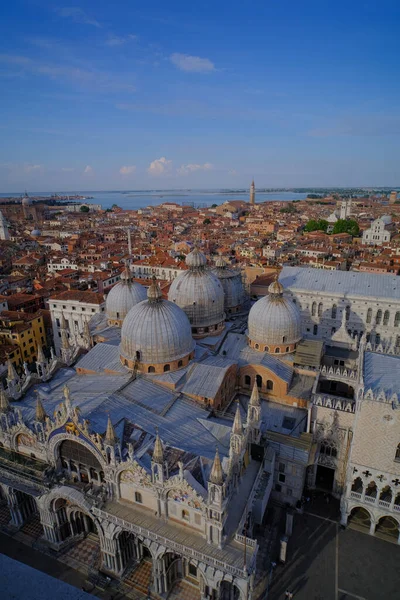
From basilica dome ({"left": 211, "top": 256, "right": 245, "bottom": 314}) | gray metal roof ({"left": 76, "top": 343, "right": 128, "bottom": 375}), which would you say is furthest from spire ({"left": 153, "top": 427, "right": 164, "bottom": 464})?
basilica dome ({"left": 211, "top": 256, "right": 245, "bottom": 314})

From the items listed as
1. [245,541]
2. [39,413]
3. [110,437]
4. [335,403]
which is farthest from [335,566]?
[39,413]

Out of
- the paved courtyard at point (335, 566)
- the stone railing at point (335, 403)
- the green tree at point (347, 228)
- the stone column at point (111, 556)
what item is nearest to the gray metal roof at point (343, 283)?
the stone railing at point (335, 403)

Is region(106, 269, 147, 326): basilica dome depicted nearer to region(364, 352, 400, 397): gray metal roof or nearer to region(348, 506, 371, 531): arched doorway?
region(364, 352, 400, 397): gray metal roof

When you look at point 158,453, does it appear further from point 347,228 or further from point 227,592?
point 347,228

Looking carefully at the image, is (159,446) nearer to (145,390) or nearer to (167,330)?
(145,390)

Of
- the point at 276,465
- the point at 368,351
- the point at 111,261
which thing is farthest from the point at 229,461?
the point at 111,261

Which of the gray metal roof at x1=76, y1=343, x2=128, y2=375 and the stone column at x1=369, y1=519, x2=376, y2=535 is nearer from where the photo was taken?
the stone column at x1=369, y1=519, x2=376, y2=535

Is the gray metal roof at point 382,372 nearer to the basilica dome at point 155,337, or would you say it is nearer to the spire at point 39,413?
the basilica dome at point 155,337
